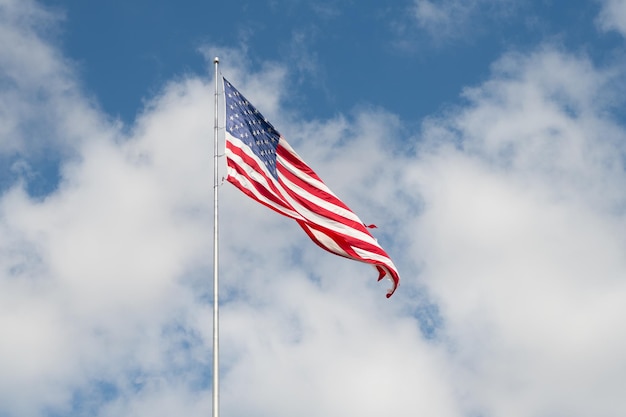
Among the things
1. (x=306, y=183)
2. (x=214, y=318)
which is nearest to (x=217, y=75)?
(x=306, y=183)

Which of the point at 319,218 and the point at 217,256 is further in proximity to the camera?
the point at 319,218

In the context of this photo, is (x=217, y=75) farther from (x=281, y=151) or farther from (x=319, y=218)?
(x=319, y=218)

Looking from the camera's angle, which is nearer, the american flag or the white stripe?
the american flag

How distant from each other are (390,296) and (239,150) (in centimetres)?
765

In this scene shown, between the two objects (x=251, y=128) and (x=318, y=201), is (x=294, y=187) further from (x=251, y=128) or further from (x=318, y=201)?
(x=251, y=128)

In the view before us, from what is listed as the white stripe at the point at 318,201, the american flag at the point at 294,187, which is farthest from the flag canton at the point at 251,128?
the white stripe at the point at 318,201

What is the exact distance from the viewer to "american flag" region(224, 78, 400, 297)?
32.3 meters

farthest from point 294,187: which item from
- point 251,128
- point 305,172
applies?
point 251,128

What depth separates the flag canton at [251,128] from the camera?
33.0 m

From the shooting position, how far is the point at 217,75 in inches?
1341

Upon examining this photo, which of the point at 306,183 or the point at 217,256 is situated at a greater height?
the point at 306,183

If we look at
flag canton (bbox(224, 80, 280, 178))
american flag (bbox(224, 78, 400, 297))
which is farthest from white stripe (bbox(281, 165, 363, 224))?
flag canton (bbox(224, 80, 280, 178))

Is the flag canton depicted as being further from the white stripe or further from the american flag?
the white stripe

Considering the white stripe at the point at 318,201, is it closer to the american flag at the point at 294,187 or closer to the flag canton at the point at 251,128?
the american flag at the point at 294,187
